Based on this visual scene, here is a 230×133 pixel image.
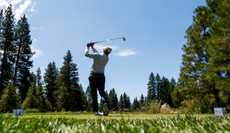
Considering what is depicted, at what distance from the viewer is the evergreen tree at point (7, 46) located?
84.7 ft

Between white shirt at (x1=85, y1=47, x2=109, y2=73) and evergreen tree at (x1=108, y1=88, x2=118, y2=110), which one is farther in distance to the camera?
evergreen tree at (x1=108, y1=88, x2=118, y2=110)

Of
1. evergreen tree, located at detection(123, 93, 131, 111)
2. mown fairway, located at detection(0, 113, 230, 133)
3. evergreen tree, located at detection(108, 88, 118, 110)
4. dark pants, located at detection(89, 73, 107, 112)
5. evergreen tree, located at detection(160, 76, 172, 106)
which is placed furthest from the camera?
evergreen tree, located at detection(123, 93, 131, 111)

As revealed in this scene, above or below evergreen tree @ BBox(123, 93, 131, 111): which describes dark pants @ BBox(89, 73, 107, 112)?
above

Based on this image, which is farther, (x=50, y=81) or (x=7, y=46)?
(x=50, y=81)

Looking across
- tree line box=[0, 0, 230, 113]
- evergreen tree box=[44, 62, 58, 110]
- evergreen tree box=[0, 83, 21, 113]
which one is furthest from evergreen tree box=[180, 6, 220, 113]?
evergreen tree box=[44, 62, 58, 110]

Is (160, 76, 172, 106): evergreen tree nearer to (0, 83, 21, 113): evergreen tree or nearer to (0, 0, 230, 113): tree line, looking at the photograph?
(0, 0, 230, 113): tree line

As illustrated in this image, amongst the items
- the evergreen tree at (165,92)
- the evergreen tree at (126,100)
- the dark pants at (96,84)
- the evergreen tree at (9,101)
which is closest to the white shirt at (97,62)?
the dark pants at (96,84)

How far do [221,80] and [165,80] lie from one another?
5215cm

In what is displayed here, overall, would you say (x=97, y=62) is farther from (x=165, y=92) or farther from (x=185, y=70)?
(x=165, y=92)

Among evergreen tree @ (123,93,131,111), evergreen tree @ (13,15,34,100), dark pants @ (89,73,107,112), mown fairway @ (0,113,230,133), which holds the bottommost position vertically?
evergreen tree @ (123,93,131,111)

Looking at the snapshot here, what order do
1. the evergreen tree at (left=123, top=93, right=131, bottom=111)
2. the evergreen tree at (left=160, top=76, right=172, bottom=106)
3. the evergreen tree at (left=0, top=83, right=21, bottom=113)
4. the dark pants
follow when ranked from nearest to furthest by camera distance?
the dark pants < the evergreen tree at (left=0, top=83, right=21, bottom=113) < the evergreen tree at (left=160, top=76, right=172, bottom=106) < the evergreen tree at (left=123, top=93, right=131, bottom=111)

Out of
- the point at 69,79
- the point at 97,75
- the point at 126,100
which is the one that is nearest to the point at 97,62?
the point at 97,75

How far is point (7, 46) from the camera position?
26.7 m

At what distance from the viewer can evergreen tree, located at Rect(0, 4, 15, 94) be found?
25828 millimetres
